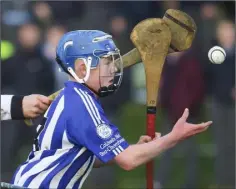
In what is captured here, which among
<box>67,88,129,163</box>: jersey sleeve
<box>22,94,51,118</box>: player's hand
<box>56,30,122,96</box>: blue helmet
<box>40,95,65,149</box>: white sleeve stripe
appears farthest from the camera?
<box>22,94,51,118</box>: player's hand

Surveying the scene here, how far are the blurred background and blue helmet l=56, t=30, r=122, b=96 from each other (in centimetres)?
438

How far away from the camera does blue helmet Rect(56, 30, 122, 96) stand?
201 inches

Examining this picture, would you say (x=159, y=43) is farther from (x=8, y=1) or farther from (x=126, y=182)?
Result: (x=8, y=1)

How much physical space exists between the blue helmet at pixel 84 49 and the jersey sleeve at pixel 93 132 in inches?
9.6

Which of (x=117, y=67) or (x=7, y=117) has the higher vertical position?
(x=117, y=67)

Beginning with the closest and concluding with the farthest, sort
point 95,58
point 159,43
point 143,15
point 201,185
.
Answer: point 95,58
point 159,43
point 201,185
point 143,15

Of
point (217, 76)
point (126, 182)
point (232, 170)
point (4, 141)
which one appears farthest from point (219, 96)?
point (4, 141)

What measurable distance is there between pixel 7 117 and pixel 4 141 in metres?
4.42

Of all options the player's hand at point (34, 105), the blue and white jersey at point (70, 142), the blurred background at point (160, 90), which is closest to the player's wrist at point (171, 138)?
the blue and white jersey at point (70, 142)

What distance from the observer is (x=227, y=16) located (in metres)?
10.6

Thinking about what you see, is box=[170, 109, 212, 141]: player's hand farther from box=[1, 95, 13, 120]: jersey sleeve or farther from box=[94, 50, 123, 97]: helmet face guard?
box=[1, 95, 13, 120]: jersey sleeve

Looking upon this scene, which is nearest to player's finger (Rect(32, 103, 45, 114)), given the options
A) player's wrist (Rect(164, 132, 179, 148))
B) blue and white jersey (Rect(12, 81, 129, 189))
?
blue and white jersey (Rect(12, 81, 129, 189))

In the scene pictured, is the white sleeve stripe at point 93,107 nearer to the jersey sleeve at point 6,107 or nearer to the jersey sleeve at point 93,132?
the jersey sleeve at point 93,132

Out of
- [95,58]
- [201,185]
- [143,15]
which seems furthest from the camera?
[143,15]
